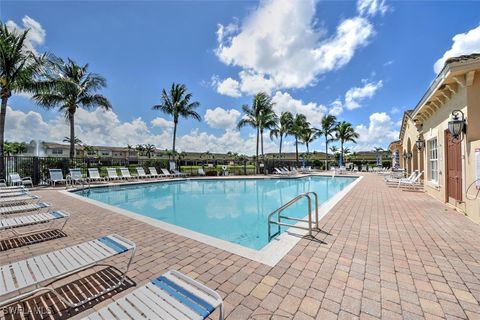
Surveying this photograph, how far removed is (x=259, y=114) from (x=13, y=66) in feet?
64.9

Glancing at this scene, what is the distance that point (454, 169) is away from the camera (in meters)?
6.51

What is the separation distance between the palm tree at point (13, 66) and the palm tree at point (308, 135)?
31.1 meters

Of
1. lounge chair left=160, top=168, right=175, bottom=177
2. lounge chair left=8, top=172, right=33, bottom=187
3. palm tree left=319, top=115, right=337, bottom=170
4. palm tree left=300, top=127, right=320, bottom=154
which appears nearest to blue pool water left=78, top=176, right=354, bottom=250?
lounge chair left=8, top=172, right=33, bottom=187

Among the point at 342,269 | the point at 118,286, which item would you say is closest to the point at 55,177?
the point at 118,286

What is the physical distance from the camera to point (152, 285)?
2.04m

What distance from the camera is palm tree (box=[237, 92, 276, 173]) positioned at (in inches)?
970

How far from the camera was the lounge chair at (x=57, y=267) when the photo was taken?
84.0 inches

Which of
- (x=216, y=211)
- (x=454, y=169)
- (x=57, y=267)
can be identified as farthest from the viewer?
(x=216, y=211)

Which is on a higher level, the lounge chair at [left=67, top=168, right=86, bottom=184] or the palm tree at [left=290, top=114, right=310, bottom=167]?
the palm tree at [left=290, top=114, right=310, bottom=167]

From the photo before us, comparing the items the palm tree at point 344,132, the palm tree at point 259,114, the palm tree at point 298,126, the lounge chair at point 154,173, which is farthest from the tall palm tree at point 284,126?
the lounge chair at point 154,173

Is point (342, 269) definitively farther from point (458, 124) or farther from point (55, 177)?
point (55, 177)

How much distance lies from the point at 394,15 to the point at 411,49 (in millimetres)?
3240

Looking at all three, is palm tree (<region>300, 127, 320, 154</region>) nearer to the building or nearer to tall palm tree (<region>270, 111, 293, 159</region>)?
tall palm tree (<region>270, 111, 293, 159</region>)

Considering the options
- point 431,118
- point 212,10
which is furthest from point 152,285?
point 212,10
